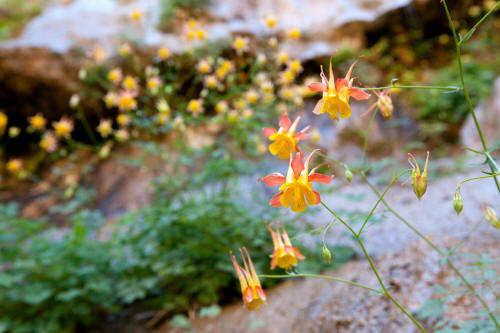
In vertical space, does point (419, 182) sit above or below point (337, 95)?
below

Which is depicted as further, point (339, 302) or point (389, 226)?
point (389, 226)

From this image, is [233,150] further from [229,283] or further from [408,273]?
[408,273]

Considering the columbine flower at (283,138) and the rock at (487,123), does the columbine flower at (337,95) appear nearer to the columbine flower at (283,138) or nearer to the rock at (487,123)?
the columbine flower at (283,138)

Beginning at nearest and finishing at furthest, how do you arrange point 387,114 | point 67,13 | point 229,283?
point 387,114 < point 229,283 < point 67,13

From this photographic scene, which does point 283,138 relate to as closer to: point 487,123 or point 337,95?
point 337,95

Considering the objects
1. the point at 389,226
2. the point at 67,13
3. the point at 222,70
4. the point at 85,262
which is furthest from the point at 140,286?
the point at 67,13

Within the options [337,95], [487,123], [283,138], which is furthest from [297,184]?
[487,123]
